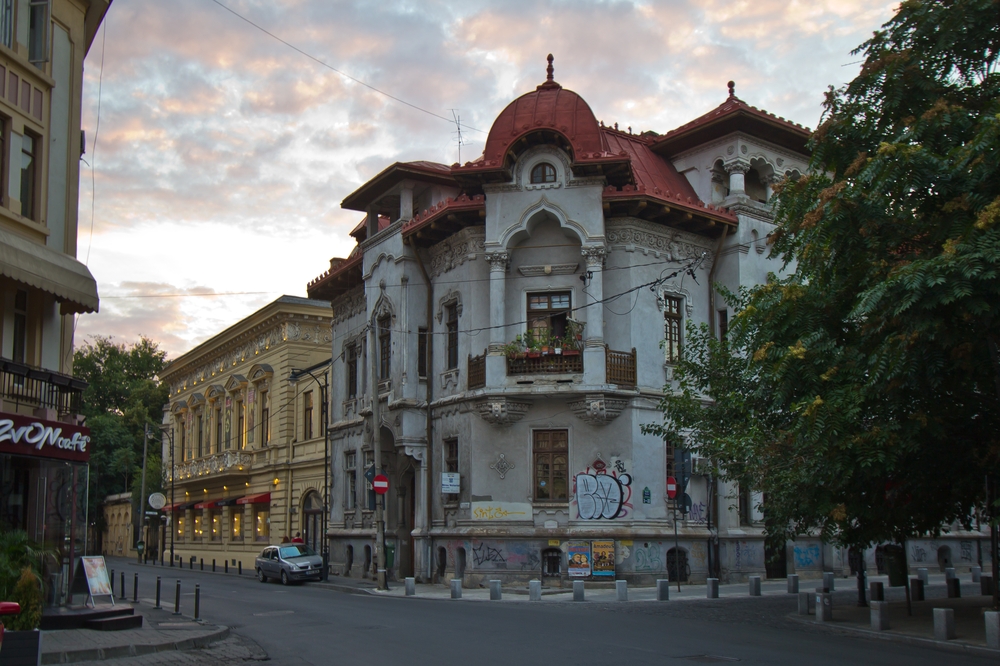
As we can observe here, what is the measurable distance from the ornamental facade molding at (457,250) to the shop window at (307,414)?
45.8 ft

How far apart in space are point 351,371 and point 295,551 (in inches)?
283

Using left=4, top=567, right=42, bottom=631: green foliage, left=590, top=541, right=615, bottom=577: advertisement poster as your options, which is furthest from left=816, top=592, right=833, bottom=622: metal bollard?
left=4, top=567, right=42, bottom=631: green foliage

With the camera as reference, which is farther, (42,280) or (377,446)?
(377,446)

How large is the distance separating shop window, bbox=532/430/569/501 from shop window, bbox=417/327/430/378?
4.98 metres

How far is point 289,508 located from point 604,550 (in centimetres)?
2067

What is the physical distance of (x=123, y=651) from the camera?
1474cm

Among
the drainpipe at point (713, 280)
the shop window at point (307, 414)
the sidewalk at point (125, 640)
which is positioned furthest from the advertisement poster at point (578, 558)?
the shop window at point (307, 414)

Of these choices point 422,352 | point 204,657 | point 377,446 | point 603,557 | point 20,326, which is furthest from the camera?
point 422,352

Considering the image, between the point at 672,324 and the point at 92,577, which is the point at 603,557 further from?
the point at 92,577

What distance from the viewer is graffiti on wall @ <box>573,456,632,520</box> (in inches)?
1092

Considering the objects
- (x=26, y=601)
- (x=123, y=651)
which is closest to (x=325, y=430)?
(x=123, y=651)

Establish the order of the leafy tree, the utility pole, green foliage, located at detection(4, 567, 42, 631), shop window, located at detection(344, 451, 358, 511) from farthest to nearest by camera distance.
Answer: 1. the leafy tree
2. shop window, located at detection(344, 451, 358, 511)
3. the utility pole
4. green foliage, located at detection(4, 567, 42, 631)

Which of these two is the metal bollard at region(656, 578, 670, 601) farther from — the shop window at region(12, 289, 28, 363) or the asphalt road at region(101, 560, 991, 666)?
the shop window at region(12, 289, 28, 363)

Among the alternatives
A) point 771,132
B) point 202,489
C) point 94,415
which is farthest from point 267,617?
point 94,415
